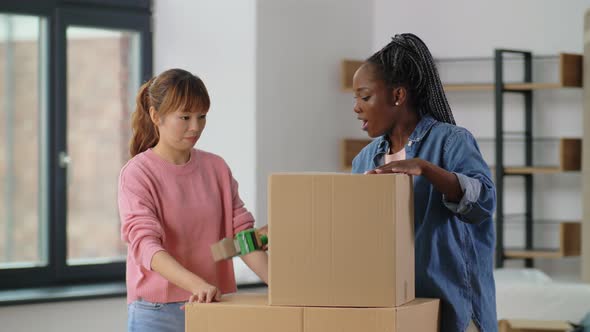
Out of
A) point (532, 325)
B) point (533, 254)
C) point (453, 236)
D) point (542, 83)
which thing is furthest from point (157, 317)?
point (542, 83)

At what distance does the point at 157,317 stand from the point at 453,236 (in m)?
0.62

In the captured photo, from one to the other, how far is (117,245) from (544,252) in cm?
198

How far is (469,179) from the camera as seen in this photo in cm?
163

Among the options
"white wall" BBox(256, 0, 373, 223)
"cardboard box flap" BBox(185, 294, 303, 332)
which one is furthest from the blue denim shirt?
"white wall" BBox(256, 0, 373, 223)

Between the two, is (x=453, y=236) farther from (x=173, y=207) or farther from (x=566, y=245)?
(x=566, y=245)

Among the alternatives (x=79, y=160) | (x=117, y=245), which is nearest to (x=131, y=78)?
(x=79, y=160)

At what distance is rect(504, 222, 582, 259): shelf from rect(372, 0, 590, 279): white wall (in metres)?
0.22

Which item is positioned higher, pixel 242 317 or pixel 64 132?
pixel 64 132

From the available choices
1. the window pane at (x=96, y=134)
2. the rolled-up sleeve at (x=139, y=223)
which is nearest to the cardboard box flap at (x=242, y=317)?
the rolled-up sleeve at (x=139, y=223)

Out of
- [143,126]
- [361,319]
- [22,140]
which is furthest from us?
[22,140]

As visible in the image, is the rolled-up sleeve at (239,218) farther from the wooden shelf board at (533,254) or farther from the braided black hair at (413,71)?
the wooden shelf board at (533,254)

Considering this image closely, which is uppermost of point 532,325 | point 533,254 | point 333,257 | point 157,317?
point 333,257

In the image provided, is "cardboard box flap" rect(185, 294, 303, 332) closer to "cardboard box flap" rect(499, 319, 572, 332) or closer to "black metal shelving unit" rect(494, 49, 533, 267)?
"cardboard box flap" rect(499, 319, 572, 332)

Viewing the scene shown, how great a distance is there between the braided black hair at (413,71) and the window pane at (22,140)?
256cm
